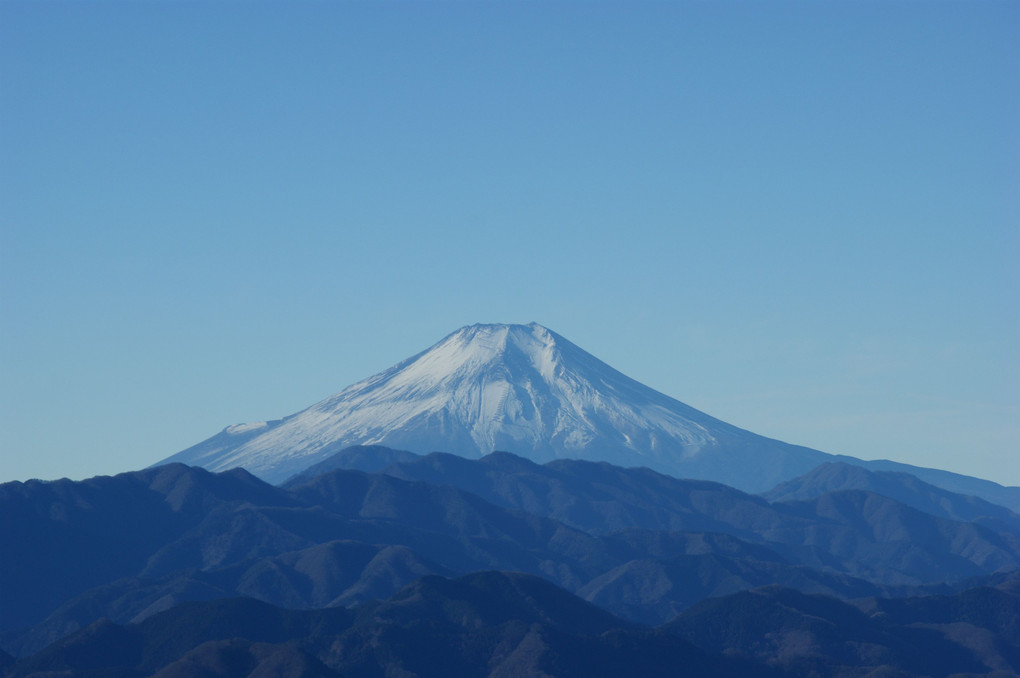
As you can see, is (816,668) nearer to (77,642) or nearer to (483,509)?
(77,642)

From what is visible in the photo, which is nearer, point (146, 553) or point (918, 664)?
point (918, 664)

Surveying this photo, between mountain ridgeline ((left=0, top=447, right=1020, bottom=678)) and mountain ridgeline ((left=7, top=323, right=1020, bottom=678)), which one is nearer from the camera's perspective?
mountain ridgeline ((left=7, top=323, right=1020, bottom=678))

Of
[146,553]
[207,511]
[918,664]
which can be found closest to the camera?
[918,664]

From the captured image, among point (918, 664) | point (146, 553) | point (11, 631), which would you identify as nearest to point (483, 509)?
point (146, 553)

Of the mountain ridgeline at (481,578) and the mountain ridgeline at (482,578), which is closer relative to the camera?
the mountain ridgeline at (481,578)

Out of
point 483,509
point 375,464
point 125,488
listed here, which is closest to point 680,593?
point 483,509

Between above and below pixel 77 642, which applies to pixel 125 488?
above

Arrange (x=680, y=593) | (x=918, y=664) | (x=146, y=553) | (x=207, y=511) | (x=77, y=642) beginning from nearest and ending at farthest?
(x=77, y=642)
(x=918, y=664)
(x=680, y=593)
(x=146, y=553)
(x=207, y=511)

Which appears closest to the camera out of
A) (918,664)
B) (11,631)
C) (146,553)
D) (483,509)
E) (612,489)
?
(918,664)

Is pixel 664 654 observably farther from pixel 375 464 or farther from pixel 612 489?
pixel 375 464
